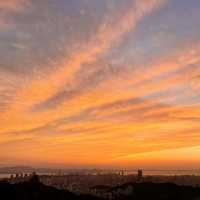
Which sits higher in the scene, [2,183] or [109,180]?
[109,180]

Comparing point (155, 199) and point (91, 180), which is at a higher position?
point (91, 180)

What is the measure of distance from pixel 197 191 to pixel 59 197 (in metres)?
26.5

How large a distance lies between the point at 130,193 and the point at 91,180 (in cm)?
2513

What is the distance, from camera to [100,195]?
64188mm

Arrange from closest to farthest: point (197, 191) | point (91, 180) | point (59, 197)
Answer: point (59, 197) → point (197, 191) → point (91, 180)

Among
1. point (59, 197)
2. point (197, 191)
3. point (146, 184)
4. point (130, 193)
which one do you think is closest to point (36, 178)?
point (59, 197)

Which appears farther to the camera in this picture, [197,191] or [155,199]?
[197,191]

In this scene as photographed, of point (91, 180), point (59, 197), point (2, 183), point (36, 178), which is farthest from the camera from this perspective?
point (91, 180)

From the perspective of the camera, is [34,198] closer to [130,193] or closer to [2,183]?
[2,183]

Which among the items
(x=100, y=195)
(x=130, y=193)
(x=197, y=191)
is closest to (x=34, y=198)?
(x=100, y=195)

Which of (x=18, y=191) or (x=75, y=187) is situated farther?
(x=75, y=187)

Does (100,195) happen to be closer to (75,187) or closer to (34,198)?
(75,187)

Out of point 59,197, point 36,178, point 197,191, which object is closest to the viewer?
point 59,197

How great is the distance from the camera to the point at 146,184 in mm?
74750
